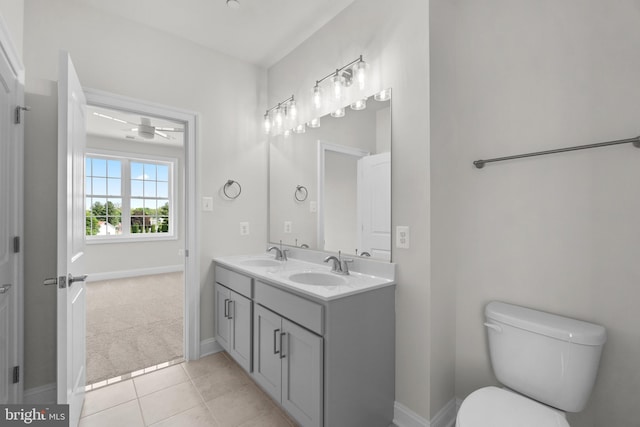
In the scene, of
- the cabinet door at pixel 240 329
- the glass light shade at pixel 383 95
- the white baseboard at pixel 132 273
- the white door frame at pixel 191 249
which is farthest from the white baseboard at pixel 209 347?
the white baseboard at pixel 132 273

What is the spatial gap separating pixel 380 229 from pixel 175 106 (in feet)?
6.30

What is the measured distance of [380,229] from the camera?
182 centimetres

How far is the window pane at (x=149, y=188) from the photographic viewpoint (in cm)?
570

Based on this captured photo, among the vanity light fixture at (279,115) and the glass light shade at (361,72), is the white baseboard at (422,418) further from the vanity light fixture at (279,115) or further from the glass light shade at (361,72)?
the vanity light fixture at (279,115)

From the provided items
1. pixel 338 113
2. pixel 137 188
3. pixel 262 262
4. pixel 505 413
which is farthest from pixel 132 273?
pixel 505 413

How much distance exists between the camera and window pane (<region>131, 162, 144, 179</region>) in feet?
18.1

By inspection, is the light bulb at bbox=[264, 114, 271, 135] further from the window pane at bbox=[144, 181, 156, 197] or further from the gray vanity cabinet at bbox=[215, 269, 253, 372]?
the window pane at bbox=[144, 181, 156, 197]

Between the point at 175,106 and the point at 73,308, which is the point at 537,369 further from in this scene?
the point at 175,106

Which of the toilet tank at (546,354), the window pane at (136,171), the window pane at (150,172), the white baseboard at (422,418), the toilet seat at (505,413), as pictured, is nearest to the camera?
the toilet seat at (505,413)

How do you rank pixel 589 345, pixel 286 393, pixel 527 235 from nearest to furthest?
pixel 589 345 → pixel 527 235 → pixel 286 393

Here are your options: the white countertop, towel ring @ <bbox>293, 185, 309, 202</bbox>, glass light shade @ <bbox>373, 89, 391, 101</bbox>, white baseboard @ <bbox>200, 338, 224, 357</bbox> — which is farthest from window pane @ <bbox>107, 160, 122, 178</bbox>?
glass light shade @ <bbox>373, 89, 391, 101</bbox>

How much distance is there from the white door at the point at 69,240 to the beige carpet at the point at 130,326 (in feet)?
2.28

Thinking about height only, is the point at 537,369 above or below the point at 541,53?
below

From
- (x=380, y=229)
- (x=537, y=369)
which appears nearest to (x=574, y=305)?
(x=537, y=369)
